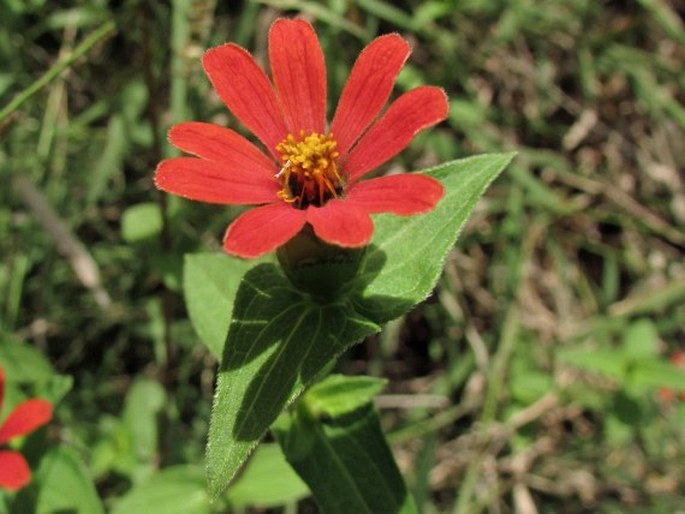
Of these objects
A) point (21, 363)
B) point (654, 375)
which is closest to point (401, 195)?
point (21, 363)

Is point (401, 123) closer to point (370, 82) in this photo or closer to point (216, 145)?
point (370, 82)

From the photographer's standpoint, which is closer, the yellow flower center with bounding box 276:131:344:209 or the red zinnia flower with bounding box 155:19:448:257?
the red zinnia flower with bounding box 155:19:448:257

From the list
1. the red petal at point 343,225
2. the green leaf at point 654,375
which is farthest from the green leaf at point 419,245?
the green leaf at point 654,375

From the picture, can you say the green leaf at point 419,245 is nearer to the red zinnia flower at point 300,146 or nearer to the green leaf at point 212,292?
the red zinnia flower at point 300,146

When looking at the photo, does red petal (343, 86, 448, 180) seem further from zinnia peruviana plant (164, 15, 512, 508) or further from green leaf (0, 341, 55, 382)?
green leaf (0, 341, 55, 382)

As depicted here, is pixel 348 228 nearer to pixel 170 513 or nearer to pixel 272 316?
pixel 272 316

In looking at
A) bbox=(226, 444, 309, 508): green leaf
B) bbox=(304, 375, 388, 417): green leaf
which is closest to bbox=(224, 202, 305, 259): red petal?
bbox=(304, 375, 388, 417): green leaf
